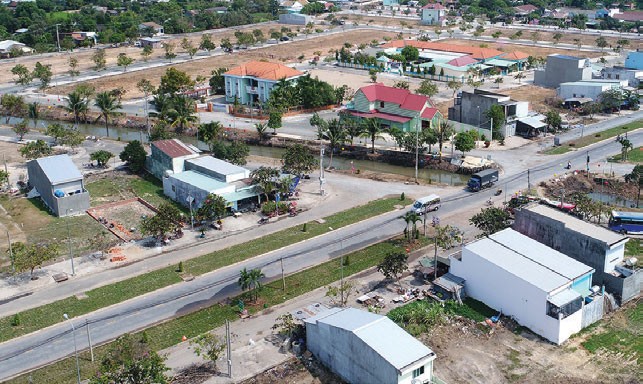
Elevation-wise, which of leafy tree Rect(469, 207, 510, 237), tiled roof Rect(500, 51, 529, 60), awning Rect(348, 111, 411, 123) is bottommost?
leafy tree Rect(469, 207, 510, 237)

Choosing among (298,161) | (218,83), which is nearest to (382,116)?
(298,161)

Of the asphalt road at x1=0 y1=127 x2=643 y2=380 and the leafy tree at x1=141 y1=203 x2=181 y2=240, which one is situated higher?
the leafy tree at x1=141 y1=203 x2=181 y2=240

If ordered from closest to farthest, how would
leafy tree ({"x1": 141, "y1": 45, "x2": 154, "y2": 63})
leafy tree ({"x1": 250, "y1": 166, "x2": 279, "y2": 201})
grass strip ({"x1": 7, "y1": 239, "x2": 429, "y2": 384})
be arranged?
grass strip ({"x1": 7, "y1": 239, "x2": 429, "y2": 384}) < leafy tree ({"x1": 250, "y1": 166, "x2": 279, "y2": 201}) < leafy tree ({"x1": 141, "y1": 45, "x2": 154, "y2": 63})

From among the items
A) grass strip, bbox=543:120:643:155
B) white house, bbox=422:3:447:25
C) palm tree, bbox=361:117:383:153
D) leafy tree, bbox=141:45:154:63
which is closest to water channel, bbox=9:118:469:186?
palm tree, bbox=361:117:383:153

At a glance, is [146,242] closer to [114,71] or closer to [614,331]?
[614,331]

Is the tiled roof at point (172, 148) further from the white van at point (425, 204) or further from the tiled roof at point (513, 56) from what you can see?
the tiled roof at point (513, 56)

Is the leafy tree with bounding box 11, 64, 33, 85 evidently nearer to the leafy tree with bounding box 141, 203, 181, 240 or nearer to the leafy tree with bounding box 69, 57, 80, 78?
the leafy tree with bounding box 69, 57, 80, 78

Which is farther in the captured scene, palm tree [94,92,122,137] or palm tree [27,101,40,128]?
palm tree [27,101,40,128]

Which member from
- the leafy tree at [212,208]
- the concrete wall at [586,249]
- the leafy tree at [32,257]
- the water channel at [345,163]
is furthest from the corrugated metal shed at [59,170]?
the concrete wall at [586,249]
